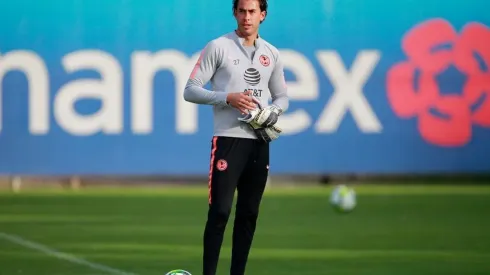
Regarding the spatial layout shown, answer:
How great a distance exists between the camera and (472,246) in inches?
502

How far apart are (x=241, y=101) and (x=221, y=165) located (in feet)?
1.40

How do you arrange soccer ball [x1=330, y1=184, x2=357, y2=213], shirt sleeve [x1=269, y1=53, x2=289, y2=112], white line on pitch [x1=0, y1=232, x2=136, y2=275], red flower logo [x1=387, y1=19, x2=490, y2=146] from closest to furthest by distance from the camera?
shirt sleeve [x1=269, y1=53, x2=289, y2=112], white line on pitch [x1=0, y1=232, x2=136, y2=275], soccer ball [x1=330, y1=184, x2=357, y2=213], red flower logo [x1=387, y1=19, x2=490, y2=146]

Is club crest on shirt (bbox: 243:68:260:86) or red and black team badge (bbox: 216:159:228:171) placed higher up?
club crest on shirt (bbox: 243:68:260:86)

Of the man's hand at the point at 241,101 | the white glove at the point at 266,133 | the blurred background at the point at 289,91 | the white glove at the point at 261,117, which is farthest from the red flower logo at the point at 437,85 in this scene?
the man's hand at the point at 241,101

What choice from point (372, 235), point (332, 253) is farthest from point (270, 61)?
point (372, 235)

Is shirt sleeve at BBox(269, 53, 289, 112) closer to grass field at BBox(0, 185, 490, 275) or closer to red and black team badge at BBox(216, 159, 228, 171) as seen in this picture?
red and black team badge at BBox(216, 159, 228, 171)

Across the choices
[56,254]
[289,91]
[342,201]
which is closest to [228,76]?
[56,254]

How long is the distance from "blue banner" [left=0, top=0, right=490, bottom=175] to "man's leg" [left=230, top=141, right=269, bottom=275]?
49.1 feet

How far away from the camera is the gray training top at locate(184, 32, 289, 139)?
797 cm

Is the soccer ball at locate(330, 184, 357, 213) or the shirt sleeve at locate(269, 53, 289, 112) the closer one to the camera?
the shirt sleeve at locate(269, 53, 289, 112)

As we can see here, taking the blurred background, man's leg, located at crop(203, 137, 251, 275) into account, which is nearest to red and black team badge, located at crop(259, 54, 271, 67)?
man's leg, located at crop(203, 137, 251, 275)

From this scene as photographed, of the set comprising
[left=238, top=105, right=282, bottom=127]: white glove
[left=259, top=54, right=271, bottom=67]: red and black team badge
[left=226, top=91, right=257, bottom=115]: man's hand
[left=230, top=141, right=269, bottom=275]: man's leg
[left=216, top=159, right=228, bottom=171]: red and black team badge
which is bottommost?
[left=230, top=141, right=269, bottom=275]: man's leg

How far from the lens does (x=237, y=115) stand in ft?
26.2

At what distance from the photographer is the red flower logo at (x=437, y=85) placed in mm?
23656
